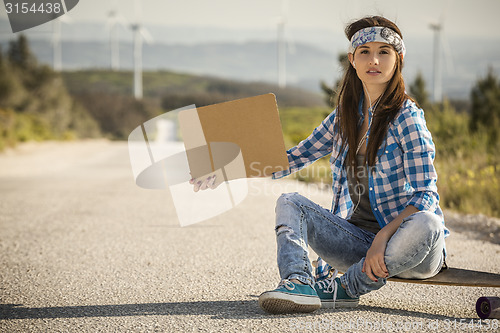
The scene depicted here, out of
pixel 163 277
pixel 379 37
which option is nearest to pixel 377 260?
pixel 379 37

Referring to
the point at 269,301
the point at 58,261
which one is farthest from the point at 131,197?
the point at 269,301

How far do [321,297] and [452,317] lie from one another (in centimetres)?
65

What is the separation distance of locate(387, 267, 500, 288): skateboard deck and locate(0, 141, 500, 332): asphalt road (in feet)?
0.65

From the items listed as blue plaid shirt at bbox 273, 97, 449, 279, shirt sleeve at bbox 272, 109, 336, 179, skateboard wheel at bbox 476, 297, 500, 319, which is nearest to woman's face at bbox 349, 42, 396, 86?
blue plaid shirt at bbox 273, 97, 449, 279

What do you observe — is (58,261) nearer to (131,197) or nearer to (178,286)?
(178,286)

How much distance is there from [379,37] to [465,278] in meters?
1.22

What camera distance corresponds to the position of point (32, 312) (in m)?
2.98

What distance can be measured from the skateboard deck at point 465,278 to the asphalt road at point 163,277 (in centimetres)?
20

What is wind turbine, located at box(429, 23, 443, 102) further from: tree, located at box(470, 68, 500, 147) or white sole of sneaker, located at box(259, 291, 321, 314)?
white sole of sneaker, located at box(259, 291, 321, 314)

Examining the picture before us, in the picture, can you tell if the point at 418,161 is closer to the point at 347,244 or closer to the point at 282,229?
the point at 347,244

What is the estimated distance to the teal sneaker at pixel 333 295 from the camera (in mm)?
2898

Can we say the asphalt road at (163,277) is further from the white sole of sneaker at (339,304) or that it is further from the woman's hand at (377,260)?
the woman's hand at (377,260)

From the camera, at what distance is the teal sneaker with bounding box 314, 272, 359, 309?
114 inches

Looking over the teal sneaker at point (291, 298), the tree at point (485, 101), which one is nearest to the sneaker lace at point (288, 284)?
the teal sneaker at point (291, 298)
